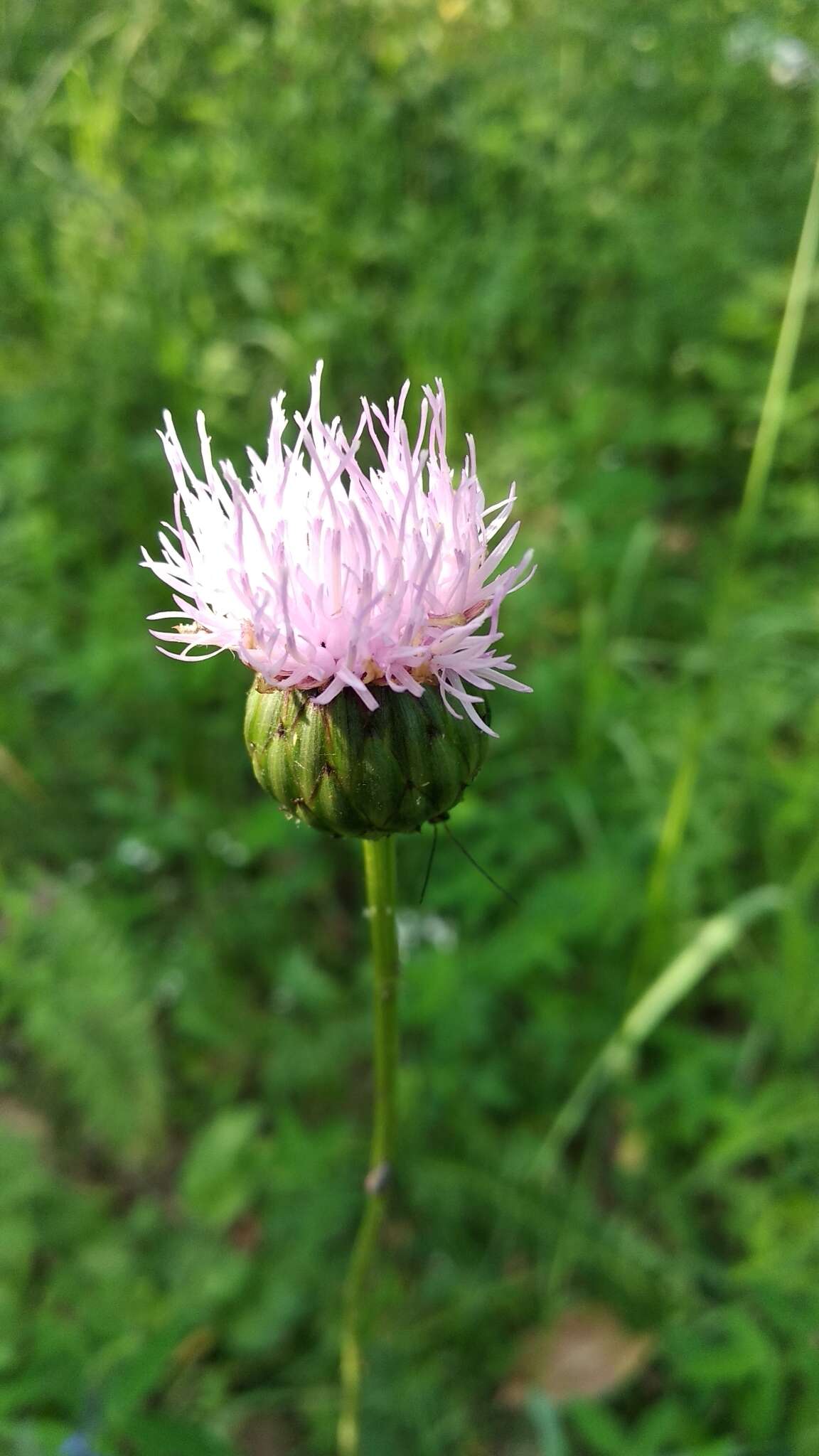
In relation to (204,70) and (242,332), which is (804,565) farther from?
(204,70)

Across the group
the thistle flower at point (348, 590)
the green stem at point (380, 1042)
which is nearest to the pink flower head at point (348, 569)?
the thistle flower at point (348, 590)

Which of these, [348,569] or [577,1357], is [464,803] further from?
[348,569]

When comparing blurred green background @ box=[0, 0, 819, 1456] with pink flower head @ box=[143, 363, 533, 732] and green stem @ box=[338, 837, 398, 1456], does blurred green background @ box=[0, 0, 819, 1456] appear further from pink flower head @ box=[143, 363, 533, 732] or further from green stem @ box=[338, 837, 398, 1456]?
pink flower head @ box=[143, 363, 533, 732]

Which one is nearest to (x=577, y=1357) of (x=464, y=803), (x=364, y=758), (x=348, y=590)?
(x=464, y=803)

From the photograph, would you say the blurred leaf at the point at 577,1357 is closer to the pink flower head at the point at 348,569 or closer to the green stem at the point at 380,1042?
the green stem at the point at 380,1042

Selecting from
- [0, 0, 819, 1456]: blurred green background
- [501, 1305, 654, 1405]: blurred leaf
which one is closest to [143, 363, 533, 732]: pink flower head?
[0, 0, 819, 1456]: blurred green background
